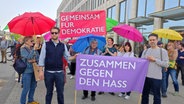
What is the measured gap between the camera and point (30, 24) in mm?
6621

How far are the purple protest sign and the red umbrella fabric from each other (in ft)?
4.19

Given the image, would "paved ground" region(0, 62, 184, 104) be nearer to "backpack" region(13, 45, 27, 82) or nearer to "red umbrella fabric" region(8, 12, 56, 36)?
"backpack" region(13, 45, 27, 82)

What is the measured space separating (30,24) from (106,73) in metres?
2.10

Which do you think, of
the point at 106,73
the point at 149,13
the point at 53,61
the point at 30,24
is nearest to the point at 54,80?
the point at 53,61

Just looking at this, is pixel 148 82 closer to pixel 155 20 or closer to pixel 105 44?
pixel 105 44

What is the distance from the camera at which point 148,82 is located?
578 cm

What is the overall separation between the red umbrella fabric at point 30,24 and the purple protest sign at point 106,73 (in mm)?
1278

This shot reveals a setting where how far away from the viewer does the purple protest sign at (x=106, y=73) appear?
600 cm

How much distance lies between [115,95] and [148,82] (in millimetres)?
2753

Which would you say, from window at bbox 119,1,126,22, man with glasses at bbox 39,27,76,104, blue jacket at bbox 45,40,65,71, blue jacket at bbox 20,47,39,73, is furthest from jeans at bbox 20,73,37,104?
window at bbox 119,1,126,22

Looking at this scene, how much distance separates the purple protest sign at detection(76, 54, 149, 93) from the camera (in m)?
6.00

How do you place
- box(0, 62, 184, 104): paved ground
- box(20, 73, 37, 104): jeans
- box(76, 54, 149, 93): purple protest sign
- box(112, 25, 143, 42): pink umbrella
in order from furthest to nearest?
box(112, 25, 143, 42): pink umbrella < box(0, 62, 184, 104): paved ground < box(20, 73, 37, 104): jeans < box(76, 54, 149, 93): purple protest sign

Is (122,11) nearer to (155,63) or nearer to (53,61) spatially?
(155,63)

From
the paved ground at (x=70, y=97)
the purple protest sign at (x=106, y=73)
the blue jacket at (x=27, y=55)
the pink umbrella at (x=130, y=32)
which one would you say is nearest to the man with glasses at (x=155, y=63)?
the purple protest sign at (x=106, y=73)
